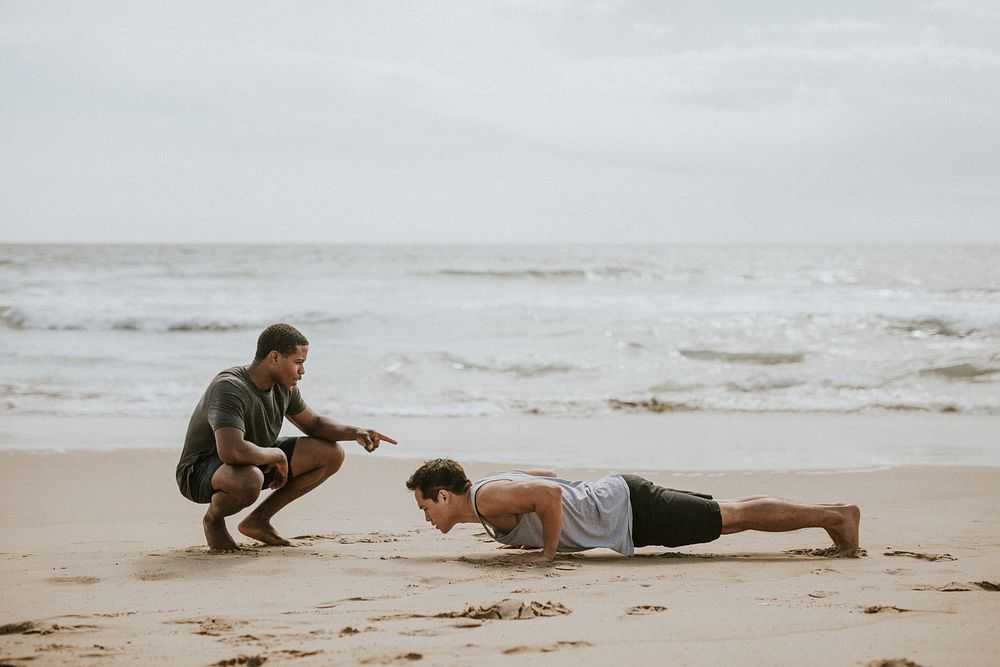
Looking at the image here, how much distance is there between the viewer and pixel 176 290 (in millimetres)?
28156

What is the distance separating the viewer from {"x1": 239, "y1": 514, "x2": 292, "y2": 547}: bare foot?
4.91 meters

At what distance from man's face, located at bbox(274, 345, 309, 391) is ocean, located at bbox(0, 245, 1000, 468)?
17.8 feet

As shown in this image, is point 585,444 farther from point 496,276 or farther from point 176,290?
point 496,276

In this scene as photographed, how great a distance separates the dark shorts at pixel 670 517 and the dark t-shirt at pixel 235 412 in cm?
189

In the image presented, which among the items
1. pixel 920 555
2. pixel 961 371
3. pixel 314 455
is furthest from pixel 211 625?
pixel 961 371

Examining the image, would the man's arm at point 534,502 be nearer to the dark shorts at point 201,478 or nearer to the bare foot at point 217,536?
the dark shorts at point 201,478

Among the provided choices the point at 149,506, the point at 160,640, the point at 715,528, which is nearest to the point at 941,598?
the point at 715,528

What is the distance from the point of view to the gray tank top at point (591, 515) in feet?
14.7

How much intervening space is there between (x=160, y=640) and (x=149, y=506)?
10.0ft

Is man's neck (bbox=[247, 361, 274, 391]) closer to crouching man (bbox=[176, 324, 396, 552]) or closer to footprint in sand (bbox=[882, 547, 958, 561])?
crouching man (bbox=[176, 324, 396, 552])

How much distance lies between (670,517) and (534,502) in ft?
2.29

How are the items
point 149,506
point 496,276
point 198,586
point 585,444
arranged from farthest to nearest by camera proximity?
point 496,276 → point 585,444 → point 149,506 → point 198,586

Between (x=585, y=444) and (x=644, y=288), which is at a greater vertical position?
(x=644, y=288)

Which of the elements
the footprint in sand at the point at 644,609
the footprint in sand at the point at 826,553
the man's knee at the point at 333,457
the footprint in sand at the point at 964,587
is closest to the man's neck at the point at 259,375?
the man's knee at the point at 333,457
